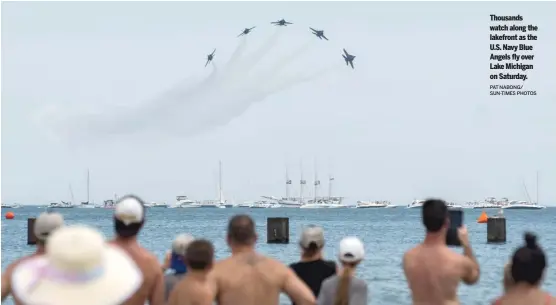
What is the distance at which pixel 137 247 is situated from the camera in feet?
27.3

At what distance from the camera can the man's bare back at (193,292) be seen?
8141mm

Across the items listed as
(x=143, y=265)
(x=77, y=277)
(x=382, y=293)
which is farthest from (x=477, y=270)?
(x=382, y=293)

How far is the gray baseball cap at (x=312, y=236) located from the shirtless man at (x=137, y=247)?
1430 mm

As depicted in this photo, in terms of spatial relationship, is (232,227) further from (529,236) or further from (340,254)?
(529,236)

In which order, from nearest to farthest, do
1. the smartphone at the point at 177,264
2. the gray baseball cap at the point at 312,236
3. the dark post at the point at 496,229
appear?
the gray baseball cap at the point at 312,236 → the smartphone at the point at 177,264 → the dark post at the point at 496,229

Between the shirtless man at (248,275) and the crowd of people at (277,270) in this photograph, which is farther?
the shirtless man at (248,275)

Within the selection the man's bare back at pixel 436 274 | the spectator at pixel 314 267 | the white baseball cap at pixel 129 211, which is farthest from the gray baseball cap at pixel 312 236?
the white baseball cap at pixel 129 211

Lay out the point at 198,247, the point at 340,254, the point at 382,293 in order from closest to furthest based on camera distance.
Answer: the point at 198,247 < the point at 340,254 < the point at 382,293

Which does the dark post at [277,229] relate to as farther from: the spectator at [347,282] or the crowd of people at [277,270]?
the spectator at [347,282]

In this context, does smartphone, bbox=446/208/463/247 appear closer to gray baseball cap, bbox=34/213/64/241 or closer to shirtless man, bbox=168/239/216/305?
shirtless man, bbox=168/239/216/305

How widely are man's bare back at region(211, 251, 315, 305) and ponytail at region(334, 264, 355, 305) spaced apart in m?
0.59

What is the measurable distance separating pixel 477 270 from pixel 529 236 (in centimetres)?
75

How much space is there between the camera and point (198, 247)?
8.06 m

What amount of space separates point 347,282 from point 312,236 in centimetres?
62
